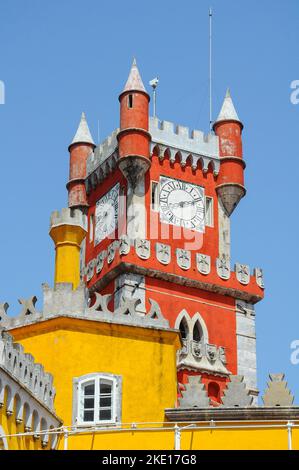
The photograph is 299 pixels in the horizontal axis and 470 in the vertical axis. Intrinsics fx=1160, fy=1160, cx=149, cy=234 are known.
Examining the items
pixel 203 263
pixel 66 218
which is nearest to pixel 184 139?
pixel 203 263

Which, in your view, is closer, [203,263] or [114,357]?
[114,357]

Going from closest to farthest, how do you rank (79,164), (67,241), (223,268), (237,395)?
(237,395)
(67,241)
(223,268)
(79,164)

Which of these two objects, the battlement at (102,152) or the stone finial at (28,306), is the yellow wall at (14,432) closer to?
the stone finial at (28,306)

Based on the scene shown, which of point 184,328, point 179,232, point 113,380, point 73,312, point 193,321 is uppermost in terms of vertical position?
point 179,232

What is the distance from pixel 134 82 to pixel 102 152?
11.9 feet

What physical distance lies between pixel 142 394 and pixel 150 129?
22.9 meters

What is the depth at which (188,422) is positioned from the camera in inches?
1000

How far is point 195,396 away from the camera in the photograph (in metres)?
27.1

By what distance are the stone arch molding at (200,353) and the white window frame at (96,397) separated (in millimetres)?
16195

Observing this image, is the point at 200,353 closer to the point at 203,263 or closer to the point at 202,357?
the point at 202,357

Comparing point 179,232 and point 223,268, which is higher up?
point 179,232

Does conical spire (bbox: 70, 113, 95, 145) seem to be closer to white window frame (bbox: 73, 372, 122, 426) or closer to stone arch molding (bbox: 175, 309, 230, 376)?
stone arch molding (bbox: 175, 309, 230, 376)

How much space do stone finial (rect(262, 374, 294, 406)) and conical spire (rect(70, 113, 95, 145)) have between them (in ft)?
86.5
